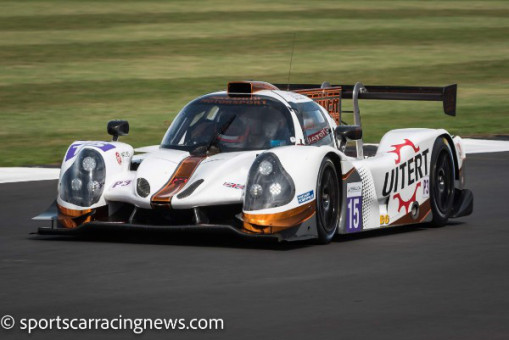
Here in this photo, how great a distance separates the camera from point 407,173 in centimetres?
1245

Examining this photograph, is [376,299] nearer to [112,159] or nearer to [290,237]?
[290,237]

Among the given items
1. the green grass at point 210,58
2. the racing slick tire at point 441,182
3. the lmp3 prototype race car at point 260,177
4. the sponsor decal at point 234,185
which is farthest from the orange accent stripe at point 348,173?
the green grass at point 210,58

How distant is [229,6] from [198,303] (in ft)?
128

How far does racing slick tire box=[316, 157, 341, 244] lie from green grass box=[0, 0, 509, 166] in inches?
328

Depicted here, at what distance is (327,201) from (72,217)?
2176mm

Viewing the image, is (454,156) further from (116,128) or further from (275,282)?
(275,282)

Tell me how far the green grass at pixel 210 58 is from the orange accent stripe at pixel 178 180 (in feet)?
26.3

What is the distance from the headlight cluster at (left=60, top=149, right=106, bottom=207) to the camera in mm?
11266

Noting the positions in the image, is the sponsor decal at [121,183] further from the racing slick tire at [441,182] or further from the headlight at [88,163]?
the racing slick tire at [441,182]

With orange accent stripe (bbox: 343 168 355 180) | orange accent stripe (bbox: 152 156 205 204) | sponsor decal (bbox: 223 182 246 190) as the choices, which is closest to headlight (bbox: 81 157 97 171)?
orange accent stripe (bbox: 152 156 205 204)

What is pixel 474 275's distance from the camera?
950 centimetres

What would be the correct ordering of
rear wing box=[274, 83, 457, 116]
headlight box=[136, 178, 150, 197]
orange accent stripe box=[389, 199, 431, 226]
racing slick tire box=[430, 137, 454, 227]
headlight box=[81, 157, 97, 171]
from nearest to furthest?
headlight box=[136, 178, 150, 197]
headlight box=[81, 157, 97, 171]
orange accent stripe box=[389, 199, 431, 226]
racing slick tire box=[430, 137, 454, 227]
rear wing box=[274, 83, 457, 116]

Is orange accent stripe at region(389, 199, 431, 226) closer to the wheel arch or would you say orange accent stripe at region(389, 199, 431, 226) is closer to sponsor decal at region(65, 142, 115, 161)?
the wheel arch

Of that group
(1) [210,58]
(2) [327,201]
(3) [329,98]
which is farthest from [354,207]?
(1) [210,58]
